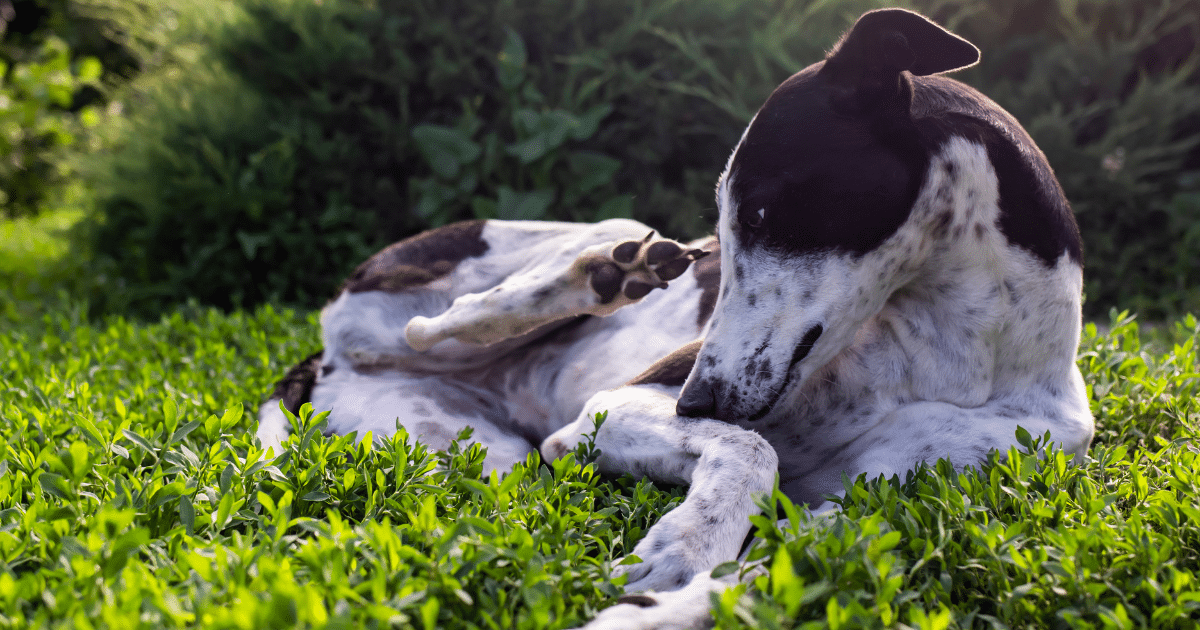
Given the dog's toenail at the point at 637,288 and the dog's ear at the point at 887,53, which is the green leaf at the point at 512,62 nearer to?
the dog's toenail at the point at 637,288

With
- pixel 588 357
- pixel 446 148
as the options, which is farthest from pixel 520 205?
pixel 588 357

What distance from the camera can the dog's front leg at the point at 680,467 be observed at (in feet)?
5.64

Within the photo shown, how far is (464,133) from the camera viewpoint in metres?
5.62

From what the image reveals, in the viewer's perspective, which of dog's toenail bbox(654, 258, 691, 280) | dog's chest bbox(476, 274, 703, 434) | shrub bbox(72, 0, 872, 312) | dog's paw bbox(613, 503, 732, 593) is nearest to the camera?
dog's paw bbox(613, 503, 732, 593)

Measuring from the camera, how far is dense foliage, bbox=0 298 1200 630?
136 cm

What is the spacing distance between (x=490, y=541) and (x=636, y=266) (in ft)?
3.90

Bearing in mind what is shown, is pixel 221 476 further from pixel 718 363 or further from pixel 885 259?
pixel 885 259

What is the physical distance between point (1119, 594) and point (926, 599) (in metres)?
0.33

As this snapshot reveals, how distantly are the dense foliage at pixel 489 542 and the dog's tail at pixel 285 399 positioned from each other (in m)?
0.33

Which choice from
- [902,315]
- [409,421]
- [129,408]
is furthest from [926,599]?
[129,408]

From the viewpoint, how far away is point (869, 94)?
2.04 metres

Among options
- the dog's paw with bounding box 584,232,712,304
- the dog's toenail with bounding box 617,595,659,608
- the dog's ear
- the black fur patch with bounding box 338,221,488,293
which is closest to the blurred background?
the black fur patch with bounding box 338,221,488,293

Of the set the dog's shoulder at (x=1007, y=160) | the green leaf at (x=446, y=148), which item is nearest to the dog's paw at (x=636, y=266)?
the dog's shoulder at (x=1007, y=160)

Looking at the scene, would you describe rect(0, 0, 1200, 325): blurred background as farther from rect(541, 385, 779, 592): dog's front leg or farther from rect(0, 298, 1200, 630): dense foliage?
rect(0, 298, 1200, 630): dense foliage
